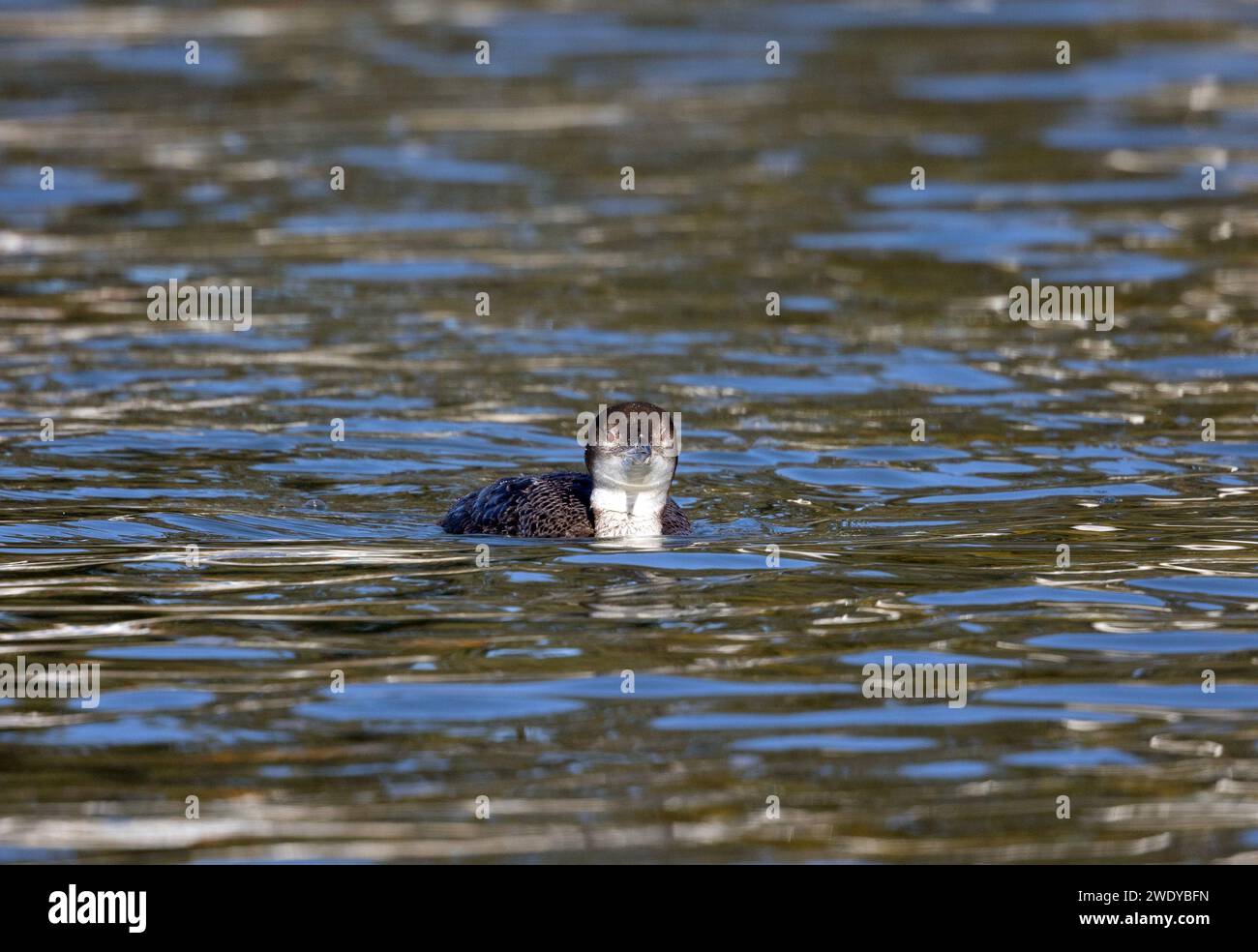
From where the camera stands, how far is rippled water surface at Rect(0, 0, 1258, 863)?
337 inches

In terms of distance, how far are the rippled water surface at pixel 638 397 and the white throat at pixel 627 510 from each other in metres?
0.25

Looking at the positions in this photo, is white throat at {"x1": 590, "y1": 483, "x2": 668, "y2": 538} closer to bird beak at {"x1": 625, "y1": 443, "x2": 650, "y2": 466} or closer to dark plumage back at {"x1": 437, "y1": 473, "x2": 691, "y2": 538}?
dark plumage back at {"x1": 437, "y1": 473, "x2": 691, "y2": 538}

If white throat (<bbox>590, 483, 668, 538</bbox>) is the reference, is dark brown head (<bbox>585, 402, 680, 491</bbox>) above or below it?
above

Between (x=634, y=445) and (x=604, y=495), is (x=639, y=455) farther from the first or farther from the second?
(x=604, y=495)

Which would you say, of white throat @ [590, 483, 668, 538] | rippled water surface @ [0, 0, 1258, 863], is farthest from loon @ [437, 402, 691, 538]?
rippled water surface @ [0, 0, 1258, 863]

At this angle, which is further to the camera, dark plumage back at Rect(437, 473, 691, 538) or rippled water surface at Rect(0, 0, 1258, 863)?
dark plumage back at Rect(437, 473, 691, 538)

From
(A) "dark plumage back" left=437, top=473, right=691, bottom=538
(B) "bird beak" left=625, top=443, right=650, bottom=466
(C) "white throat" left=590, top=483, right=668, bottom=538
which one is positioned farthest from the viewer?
(A) "dark plumage back" left=437, top=473, right=691, bottom=538

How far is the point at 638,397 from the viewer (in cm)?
1681

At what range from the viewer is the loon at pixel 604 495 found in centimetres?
1194

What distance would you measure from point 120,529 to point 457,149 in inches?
561

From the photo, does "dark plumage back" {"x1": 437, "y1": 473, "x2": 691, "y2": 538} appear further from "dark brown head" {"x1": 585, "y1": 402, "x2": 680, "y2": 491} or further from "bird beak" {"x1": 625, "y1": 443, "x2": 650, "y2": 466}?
"bird beak" {"x1": 625, "y1": 443, "x2": 650, "y2": 466}

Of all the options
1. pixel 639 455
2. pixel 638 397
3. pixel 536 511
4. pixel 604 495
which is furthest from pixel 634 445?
pixel 638 397

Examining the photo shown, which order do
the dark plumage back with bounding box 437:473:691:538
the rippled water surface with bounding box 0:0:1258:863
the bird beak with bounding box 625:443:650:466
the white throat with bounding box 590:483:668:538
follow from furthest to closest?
the dark plumage back with bounding box 437:473:691:538
the white throat with bounding box 590:483:668:538
the bird beak with bounding box 625:443:650:466
the rippled water surface with bounding box 0:0:1258:863
